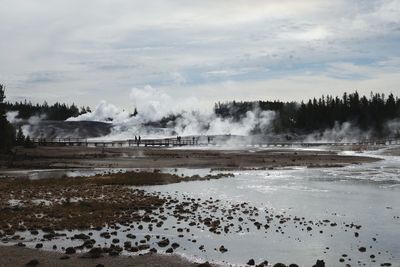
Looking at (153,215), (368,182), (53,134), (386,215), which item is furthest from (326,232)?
(53,134)

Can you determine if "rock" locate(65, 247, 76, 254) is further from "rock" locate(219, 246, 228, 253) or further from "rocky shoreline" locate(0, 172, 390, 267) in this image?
"rock" locate(219, 246, 228, 253)

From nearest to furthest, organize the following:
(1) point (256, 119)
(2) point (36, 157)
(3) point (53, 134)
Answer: (2) point (36, 157), (3) point (53, 134), (1) point (256, 119)

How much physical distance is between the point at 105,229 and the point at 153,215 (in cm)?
437

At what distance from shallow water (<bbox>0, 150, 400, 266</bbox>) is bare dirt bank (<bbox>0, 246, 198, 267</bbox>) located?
1095mm

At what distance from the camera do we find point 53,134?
17525 cm

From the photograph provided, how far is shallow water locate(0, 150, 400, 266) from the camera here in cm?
1936

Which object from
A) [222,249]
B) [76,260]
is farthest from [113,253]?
[222,249]

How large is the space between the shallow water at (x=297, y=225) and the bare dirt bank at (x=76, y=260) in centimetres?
109

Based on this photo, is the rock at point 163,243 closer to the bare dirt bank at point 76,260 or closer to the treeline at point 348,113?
the bare dirt bank at point 76,260

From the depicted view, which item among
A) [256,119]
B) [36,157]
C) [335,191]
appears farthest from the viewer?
[256,119]

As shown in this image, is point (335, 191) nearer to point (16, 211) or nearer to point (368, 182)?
point (368, 182)

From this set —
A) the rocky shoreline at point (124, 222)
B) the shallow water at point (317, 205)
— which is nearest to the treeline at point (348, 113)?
the shallow water at point (317, 205)

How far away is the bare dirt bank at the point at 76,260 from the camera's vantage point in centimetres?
1764

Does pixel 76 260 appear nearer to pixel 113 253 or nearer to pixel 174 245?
pixel 113 253
